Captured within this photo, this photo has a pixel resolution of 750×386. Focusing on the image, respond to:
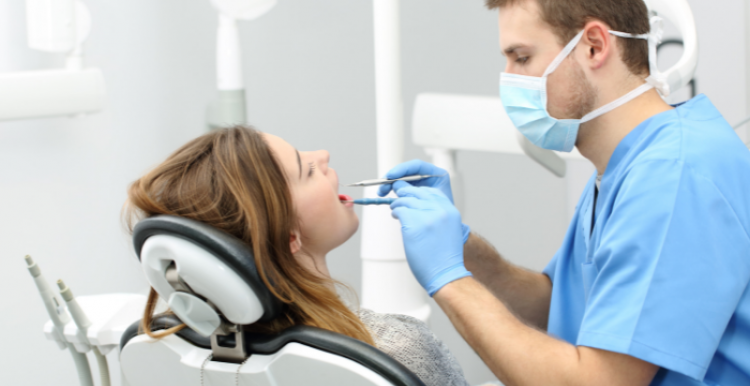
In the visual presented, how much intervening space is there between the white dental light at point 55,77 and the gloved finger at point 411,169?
764 millimetres

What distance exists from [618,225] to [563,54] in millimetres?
350

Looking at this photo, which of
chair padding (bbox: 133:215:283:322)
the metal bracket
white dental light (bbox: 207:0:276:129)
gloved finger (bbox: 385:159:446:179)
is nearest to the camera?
chair padding (bbox: 133:215:283:322)

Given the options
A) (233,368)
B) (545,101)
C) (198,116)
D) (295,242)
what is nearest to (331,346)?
(233,368)

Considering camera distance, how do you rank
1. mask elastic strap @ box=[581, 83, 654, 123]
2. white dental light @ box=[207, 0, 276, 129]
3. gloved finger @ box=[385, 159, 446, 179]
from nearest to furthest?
1. mask elastic strap @ box=[581, 83, 654, 123]
2. gloved finger @ box=[385, 159, 446, 179]
3. white dental light @ box=[207, 0, 276, 129]

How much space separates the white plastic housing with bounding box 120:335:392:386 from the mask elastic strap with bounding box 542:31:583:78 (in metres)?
0.67

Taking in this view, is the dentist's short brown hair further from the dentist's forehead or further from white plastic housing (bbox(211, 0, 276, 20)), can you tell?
white plastic housing (bbox(211, 0, 276, 20))

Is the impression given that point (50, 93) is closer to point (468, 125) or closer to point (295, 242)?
point (295, 242)

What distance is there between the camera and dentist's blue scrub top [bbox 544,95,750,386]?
90 centimetres

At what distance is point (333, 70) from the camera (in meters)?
2.25

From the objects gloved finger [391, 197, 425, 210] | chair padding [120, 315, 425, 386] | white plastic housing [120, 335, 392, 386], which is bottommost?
white plastic housing [120, 335, 392, 386]

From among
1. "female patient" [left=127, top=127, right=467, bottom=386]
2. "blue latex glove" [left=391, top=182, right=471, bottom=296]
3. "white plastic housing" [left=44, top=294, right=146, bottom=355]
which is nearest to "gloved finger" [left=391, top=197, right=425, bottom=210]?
"blue latex glove" [left=391, top=182, right=471, bottom=296]

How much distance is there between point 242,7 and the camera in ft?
5.24

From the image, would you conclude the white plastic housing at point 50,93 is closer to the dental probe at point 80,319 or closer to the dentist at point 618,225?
the dental probe at point 80,319

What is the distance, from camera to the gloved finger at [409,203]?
113 cm
